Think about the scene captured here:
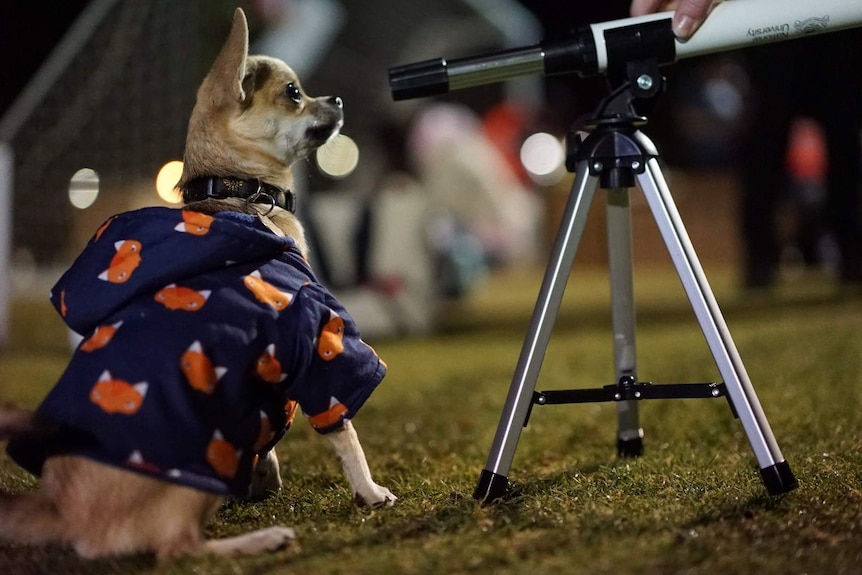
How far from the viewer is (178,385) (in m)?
1.58

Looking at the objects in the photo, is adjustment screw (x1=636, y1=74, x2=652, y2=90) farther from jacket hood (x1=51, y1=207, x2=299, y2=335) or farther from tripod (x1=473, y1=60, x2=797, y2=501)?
jacket hood (x1=51, y1=207, x2=299, y2=335)

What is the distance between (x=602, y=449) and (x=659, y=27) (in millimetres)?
1080

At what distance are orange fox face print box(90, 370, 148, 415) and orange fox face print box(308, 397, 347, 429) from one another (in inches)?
14.0

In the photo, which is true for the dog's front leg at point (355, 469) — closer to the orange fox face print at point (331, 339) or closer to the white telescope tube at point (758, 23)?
the orange fox face print at point (331, 339)

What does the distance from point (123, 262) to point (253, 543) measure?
0.56 meters

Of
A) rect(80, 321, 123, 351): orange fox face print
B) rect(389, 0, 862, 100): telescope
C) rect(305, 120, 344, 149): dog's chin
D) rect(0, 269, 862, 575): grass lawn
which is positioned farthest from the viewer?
rect(305, 120, 344, 149): dog's chin

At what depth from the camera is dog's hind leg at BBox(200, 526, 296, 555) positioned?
159 centimetres

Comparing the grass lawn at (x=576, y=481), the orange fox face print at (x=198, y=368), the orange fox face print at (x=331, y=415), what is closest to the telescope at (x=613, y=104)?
the grass lawn at (x=576, y=481)

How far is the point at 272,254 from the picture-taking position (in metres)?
1.81

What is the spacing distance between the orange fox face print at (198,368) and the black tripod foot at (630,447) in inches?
42.3

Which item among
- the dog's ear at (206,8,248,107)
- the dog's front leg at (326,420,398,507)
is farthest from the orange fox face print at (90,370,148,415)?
the dog's ear at (206,8,248,107)

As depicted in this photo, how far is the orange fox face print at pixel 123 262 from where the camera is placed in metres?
1.68

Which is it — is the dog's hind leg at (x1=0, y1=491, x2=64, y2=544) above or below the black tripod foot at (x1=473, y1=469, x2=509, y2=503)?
above

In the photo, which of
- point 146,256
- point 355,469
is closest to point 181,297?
point 146,256
